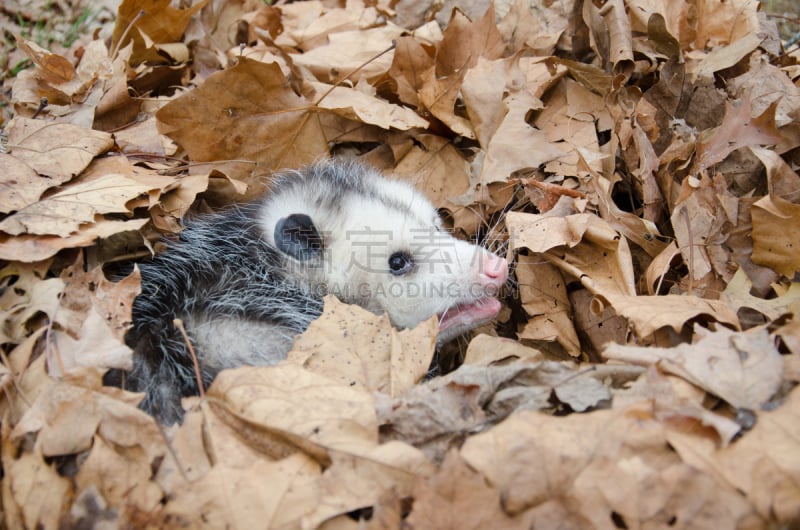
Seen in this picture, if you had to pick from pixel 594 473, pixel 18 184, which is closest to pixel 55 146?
pixel 18 184

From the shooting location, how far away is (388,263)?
181cm

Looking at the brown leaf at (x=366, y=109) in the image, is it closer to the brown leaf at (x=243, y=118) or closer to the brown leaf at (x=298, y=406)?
the brown leaf at (x=243, y=118)

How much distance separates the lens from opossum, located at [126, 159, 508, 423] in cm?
170

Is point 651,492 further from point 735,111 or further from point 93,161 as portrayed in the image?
point 93,161

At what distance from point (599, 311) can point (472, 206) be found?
0.68m

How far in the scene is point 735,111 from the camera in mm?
1813

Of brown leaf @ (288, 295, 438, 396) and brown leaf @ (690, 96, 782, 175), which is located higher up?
brown leaf @ (690, 96, 782, 175)

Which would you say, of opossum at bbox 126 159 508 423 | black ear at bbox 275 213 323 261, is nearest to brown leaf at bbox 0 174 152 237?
opossum at bbox 126 159 508 423

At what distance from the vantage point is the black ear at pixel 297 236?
5.83 ft

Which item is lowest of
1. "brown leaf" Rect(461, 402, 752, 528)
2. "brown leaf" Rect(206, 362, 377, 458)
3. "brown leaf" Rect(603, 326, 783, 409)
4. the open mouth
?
the open mouth

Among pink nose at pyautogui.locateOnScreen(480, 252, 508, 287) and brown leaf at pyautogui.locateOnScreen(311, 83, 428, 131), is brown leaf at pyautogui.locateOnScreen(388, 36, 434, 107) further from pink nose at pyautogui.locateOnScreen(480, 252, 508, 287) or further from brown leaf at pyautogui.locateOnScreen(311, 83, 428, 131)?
pink nose at pyautogui.locateOnScreen(480, 252, 508, 287)

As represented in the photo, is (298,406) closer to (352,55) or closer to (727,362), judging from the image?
(727,362)

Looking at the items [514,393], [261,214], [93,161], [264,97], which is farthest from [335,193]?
[514,393]

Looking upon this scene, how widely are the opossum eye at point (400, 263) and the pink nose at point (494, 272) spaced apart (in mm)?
213
